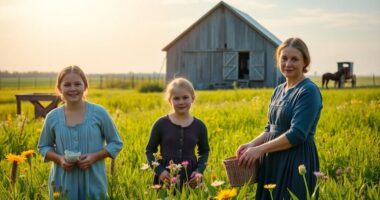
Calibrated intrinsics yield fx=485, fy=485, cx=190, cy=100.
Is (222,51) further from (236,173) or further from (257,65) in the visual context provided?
(236,173)

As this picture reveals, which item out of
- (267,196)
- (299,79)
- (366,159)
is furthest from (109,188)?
(366,159)

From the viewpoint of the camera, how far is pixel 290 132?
2.71m

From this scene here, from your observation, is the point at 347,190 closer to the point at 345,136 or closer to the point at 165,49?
the point at 345,136

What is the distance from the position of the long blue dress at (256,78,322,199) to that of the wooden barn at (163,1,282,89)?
22832 millimetres

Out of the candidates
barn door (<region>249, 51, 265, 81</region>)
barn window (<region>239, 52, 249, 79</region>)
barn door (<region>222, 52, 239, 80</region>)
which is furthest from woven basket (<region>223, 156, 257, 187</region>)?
barn window (<region>239, 52, 249, 79</region>)

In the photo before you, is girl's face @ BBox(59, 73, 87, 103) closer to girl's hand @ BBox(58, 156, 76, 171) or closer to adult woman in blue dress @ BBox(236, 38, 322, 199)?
girl's hand @ BBox(58, 156, 76, 171)

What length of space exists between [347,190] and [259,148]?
0.86 m

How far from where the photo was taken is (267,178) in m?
3.01

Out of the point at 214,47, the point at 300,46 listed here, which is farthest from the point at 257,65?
the point at 300,46

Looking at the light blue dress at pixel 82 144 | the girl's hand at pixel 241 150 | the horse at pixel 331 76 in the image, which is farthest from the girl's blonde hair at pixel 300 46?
the horse at pixel 331 76

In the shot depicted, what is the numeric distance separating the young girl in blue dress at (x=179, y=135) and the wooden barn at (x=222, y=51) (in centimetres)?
2253

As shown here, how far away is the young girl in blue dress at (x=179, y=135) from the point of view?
323 centimetres

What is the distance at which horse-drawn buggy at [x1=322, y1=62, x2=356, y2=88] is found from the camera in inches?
1169

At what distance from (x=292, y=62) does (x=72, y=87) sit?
4.29ft
